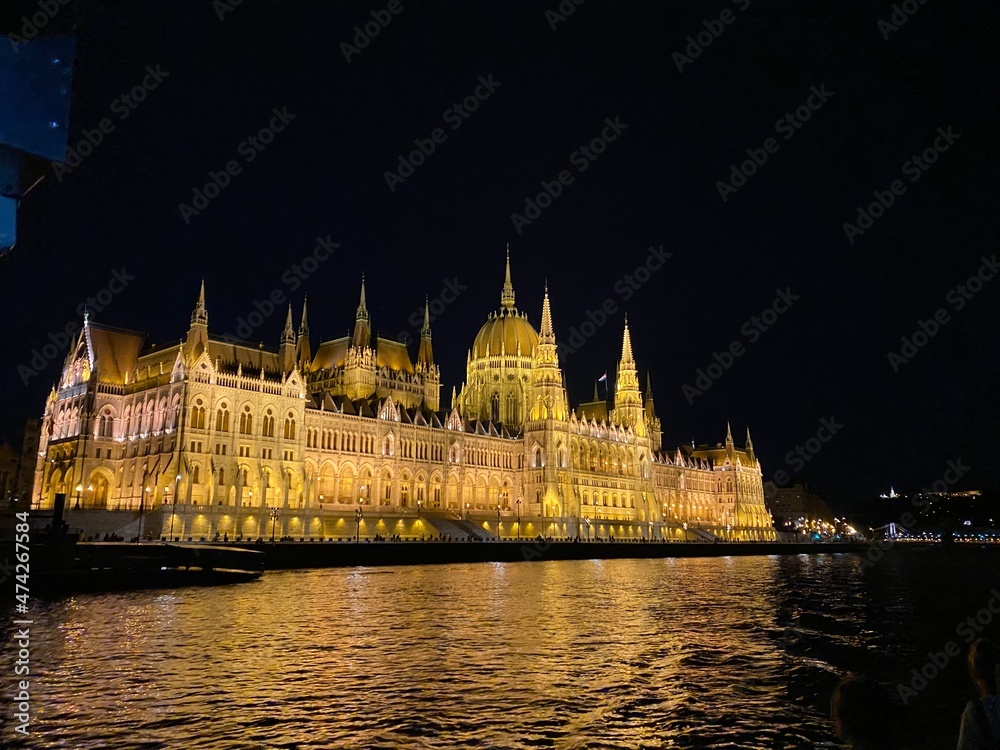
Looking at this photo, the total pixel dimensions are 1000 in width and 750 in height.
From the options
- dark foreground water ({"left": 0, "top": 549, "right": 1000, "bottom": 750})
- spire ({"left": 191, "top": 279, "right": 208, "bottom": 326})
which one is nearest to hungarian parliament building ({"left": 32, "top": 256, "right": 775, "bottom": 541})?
spire ({"left": 191, "top": 279, "right": 208, "bottom": 326})

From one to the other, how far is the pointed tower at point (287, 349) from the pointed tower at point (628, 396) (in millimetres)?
61723

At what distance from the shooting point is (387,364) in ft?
362

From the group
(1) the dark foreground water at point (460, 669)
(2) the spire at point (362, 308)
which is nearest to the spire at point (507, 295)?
(2) the spire at point (362, 308)

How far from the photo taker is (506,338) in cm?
13162

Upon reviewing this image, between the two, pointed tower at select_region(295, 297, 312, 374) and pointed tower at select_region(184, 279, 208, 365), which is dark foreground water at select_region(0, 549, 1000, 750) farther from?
pointed tower at select_region(295, 297, 312, 374)

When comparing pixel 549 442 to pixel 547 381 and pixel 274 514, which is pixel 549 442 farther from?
pixel 274 514

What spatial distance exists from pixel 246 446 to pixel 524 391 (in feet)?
188

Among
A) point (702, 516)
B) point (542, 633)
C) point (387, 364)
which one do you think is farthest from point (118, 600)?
point (702, 516)

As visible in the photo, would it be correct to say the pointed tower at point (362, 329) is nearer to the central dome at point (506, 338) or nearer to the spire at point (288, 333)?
the spire at point (288, 333)

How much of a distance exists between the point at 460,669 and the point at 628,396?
12384cm

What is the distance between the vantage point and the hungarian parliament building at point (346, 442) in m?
75.8

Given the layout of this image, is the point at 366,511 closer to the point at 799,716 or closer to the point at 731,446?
the point at 799,716

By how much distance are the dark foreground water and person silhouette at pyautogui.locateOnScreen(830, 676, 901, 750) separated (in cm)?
722

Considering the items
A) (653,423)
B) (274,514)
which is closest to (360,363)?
(274,514)
